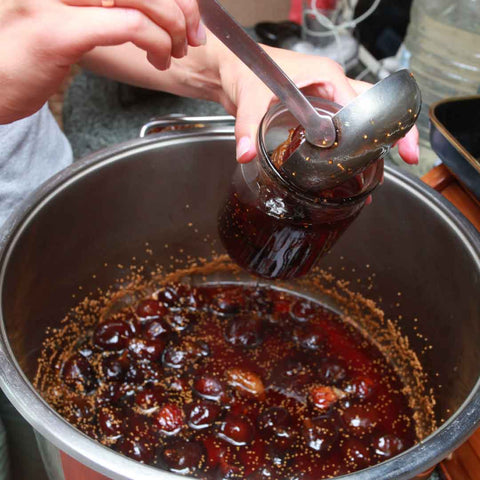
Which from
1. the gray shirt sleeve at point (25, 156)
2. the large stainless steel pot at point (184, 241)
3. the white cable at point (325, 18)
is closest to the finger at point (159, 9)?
the large stainless steel pot at point (184, 241)

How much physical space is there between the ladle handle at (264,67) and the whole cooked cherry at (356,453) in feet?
1.47

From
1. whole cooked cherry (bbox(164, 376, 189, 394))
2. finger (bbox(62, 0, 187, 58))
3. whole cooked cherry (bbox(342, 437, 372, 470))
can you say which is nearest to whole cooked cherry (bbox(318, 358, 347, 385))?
whole cooked cherry (bbox(342, 437, 372, 470))

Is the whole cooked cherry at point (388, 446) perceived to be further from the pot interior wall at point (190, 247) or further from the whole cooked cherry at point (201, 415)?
the whole cooked cherry at point (201, 415)

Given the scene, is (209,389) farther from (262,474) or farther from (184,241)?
(184,241)

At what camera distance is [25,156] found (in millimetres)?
905

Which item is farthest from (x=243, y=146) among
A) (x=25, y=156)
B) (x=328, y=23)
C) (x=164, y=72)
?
(x=328, y=23)

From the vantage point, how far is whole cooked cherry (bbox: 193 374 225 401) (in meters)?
0.83

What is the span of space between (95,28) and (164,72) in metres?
0.43

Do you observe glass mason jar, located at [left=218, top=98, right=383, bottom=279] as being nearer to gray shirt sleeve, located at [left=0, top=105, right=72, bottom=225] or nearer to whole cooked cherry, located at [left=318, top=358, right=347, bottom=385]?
whole cooked cherry, located at [left=318, top=358, right=347, bottom=385]

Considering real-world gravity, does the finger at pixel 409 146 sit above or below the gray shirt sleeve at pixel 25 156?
above

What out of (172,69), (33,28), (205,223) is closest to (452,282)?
(205,223)

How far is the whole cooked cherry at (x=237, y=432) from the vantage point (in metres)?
0.78

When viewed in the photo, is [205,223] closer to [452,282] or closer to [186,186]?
[186,186]

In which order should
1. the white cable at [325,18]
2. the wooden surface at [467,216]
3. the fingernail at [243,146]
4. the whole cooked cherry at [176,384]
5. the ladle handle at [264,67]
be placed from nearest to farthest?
1. the ladle handle at [264,67]
2. the fingernail at [243,146]
3. the wooden surface at [467,216]
4. the whole cooked cherry at [176,384]
5. the white cable at [325,18]
